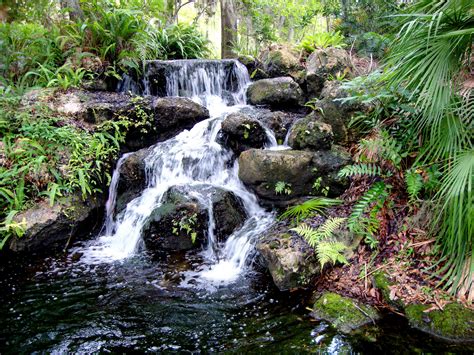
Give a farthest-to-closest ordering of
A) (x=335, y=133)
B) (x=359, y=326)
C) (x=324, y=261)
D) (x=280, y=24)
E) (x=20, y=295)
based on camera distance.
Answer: (x=280, y=24), (x=335, y=133), (x=20, y=295), (x=324, y=261), (x=359, y=326)

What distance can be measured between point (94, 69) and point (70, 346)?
6.31 meters

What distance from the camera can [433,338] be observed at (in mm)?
3119

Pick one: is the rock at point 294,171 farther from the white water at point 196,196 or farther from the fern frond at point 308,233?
the fern frond at point 308,233

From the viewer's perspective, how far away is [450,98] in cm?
368

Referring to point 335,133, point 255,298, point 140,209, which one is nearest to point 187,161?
point 140,209

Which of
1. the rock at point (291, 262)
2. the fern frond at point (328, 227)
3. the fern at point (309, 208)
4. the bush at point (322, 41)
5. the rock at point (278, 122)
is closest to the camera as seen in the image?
the rock at point (291, 262)

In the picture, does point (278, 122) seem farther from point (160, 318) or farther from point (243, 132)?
point (160, 318)

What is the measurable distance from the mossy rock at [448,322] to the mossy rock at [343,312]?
38 cm

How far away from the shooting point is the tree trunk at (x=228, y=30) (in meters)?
11.6

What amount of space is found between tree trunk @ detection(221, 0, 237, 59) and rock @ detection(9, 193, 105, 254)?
310 inches

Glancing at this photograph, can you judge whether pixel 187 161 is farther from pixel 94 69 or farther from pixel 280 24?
pixel 280 24

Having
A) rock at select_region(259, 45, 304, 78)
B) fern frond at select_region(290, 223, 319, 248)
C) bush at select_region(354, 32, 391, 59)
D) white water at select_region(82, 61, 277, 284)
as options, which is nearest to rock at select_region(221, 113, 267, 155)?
white water at select_region(82, 61, 277, 284)

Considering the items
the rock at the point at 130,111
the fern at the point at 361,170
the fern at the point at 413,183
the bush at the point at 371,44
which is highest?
the bush at the point at 371,44

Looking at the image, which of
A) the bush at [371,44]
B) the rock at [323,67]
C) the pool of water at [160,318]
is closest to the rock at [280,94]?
the rock at [323,67]
